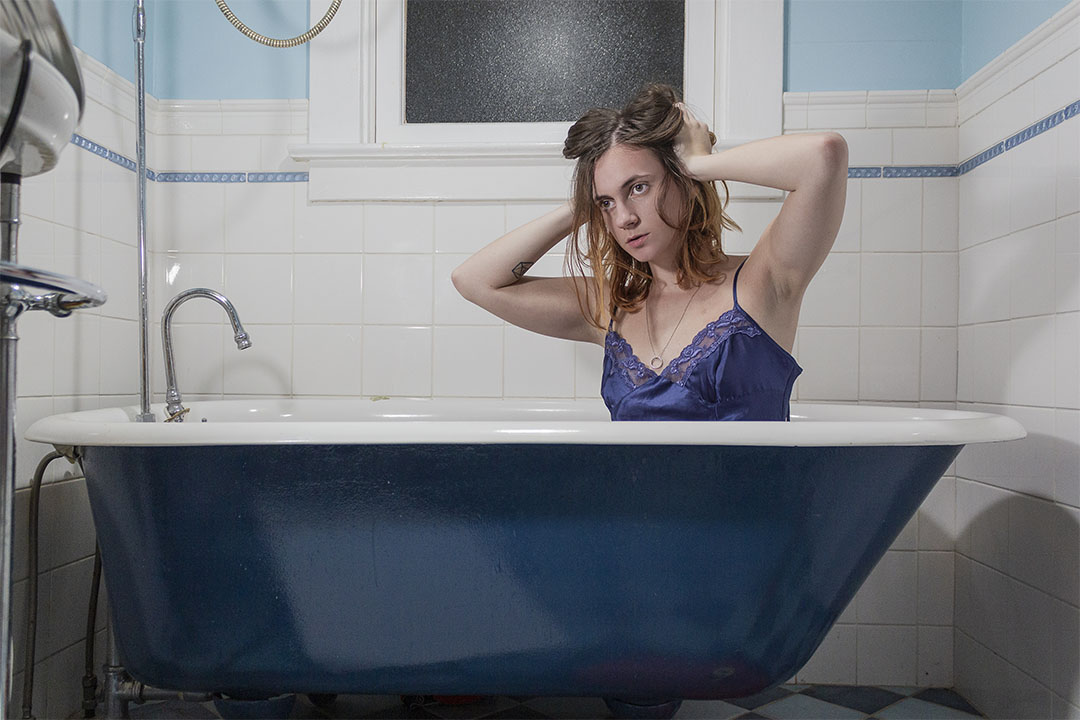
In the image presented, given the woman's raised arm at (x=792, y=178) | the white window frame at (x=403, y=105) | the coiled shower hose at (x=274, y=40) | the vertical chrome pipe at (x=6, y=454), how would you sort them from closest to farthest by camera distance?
1. the vertical chrome pipe at (x=6, y=454)
2. the woman's raised arm at (x=792, y=178)
3. the coiled shower hose at (x=274, y=40)
4. the white window frame at (x=403, y=105)

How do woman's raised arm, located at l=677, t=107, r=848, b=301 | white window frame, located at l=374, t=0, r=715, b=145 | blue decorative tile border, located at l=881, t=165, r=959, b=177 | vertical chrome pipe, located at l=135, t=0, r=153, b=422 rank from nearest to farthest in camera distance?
woman's raised arm, located at l=677, t=107, r=848, b=301, vertical chrome pipe, located at l=135, t=0, r=153, b=422, blue decorative tile border, located at l=881, t=165, r=959, b=177, white window frame, located at l=374, t=0, r=715, b=145

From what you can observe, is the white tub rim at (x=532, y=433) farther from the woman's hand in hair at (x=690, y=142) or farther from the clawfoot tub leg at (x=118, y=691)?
the clawfoot tub leg at (x=118, y=691)

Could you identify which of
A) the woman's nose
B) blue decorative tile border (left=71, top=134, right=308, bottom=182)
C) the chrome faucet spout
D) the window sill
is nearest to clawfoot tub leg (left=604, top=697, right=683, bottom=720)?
the woman's nose

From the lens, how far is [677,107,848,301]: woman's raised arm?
4.28 ft

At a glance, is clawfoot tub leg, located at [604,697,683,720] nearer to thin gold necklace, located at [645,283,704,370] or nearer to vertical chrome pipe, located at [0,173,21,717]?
thin gold necklace, located at [645,283,704,370]

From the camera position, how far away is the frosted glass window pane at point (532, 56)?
6.99ft

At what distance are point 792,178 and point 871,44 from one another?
3.22ft

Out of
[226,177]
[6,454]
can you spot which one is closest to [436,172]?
[226,177]

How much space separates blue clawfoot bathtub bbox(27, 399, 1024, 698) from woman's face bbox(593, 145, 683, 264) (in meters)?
0.50

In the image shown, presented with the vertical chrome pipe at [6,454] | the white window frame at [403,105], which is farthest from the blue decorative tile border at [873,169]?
the vertical chrome pipe at [6,454]

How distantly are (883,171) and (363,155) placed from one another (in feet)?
4.32

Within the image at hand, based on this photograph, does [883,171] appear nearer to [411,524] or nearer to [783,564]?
[783,564]

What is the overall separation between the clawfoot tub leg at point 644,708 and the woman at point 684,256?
515mm

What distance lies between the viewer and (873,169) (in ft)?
6.60
